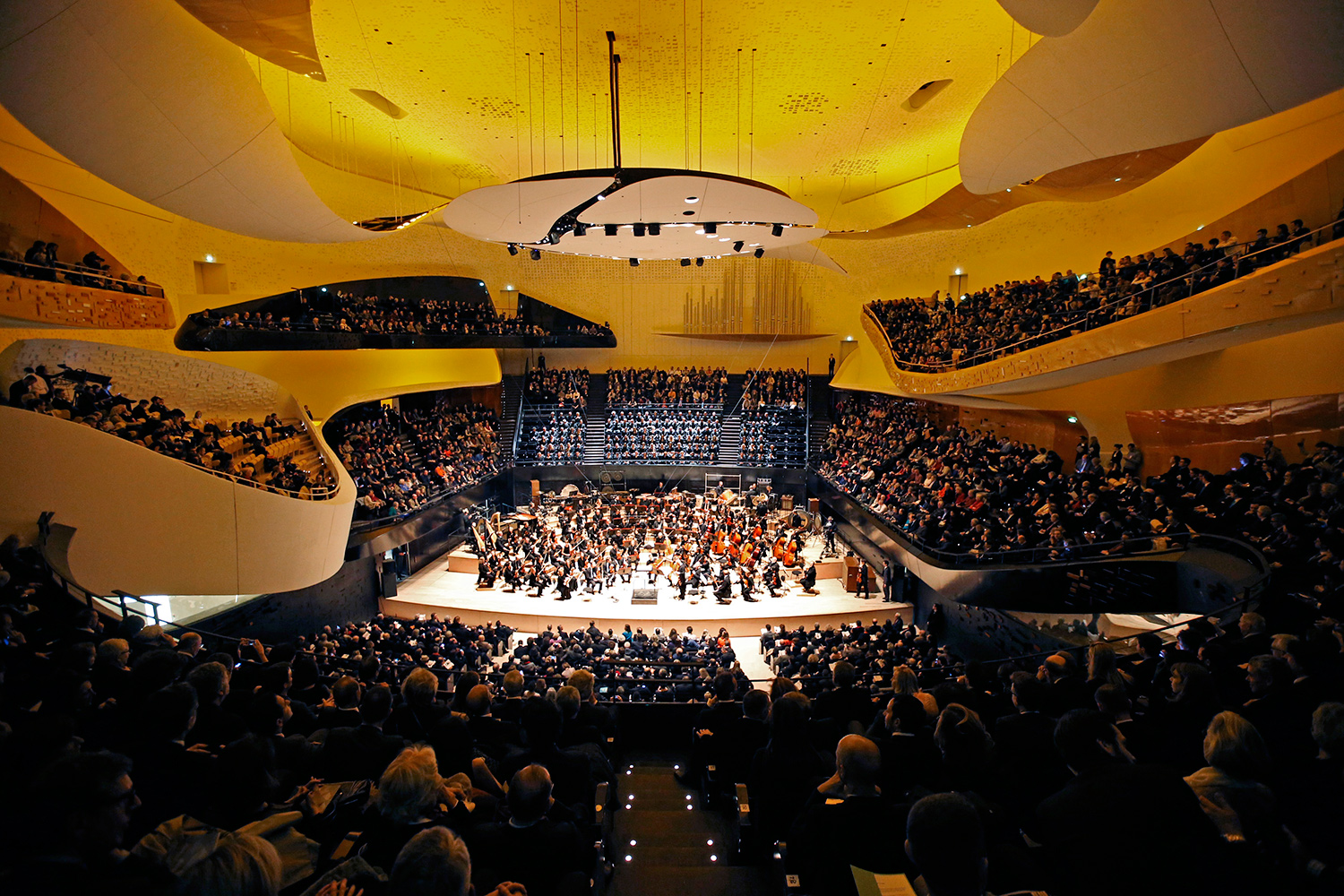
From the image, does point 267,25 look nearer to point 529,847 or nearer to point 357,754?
point 357,754

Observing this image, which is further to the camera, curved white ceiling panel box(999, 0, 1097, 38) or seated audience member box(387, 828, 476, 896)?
curved white ceiling panel box(999, 0, 1097, 38)

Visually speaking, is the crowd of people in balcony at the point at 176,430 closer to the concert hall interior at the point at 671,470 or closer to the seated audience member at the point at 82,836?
the concert hall interior at the point at 671,470

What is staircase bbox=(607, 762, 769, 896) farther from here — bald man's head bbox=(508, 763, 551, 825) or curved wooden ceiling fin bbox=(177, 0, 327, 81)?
curved wooden ceiling fin bbox=(177, 0, 327, 81)

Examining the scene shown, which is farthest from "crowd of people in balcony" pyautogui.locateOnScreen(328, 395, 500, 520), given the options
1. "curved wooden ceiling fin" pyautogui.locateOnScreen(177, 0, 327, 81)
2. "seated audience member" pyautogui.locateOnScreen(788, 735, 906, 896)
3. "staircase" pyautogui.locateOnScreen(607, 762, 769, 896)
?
"seated audience member" pyautogui.locateOnScreen(788, 735, 906, 896)

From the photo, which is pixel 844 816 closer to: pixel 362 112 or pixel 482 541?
pixel 482 541

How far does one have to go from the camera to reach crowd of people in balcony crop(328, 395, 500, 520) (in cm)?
1533

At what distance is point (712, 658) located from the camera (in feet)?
30.9

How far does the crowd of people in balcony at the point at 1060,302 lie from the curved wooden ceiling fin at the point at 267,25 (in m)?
12.4

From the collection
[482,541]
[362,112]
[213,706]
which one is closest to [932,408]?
[482,541]

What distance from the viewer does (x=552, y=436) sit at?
77.0 ft

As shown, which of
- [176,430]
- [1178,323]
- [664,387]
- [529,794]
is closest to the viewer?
[529,794]

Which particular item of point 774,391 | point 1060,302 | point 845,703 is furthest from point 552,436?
point 845,703

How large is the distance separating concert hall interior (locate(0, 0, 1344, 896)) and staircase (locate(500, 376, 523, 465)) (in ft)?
0.68

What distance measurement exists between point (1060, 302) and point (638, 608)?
1141 centimetres
